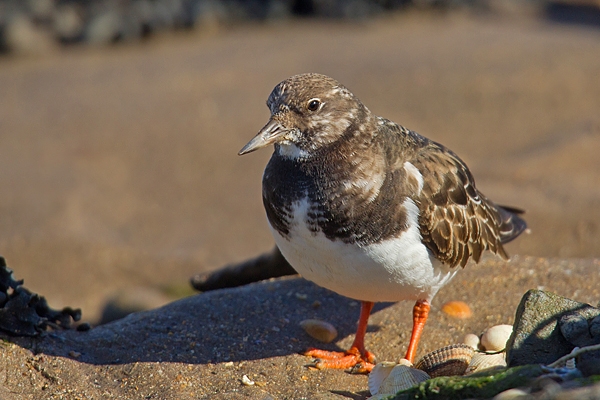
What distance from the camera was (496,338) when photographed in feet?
14.2

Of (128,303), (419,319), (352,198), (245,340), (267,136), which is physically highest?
(267,136)

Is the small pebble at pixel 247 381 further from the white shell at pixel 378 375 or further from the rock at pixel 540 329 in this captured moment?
the rock at pixel 540 329

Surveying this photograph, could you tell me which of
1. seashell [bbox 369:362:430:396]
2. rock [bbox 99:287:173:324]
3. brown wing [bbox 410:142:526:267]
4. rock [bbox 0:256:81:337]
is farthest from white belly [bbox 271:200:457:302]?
rock [bbox 99:287:173:324]

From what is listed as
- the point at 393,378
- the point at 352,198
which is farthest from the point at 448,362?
the point at 352,198

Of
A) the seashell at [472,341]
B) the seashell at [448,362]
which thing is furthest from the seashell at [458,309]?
the seashell at [448,362]

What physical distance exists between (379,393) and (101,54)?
9678mm

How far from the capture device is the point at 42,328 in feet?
14.3

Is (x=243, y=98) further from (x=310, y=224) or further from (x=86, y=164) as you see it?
(x=310, y=224)

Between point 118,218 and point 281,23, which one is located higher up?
point 281,23

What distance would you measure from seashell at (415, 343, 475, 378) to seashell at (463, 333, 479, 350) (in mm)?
406

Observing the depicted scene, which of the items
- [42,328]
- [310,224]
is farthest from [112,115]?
[310,224]

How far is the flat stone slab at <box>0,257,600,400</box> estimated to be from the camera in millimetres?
4031

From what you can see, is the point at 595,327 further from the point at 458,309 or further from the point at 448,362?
the point at 458,309

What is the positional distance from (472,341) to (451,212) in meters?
0.79
